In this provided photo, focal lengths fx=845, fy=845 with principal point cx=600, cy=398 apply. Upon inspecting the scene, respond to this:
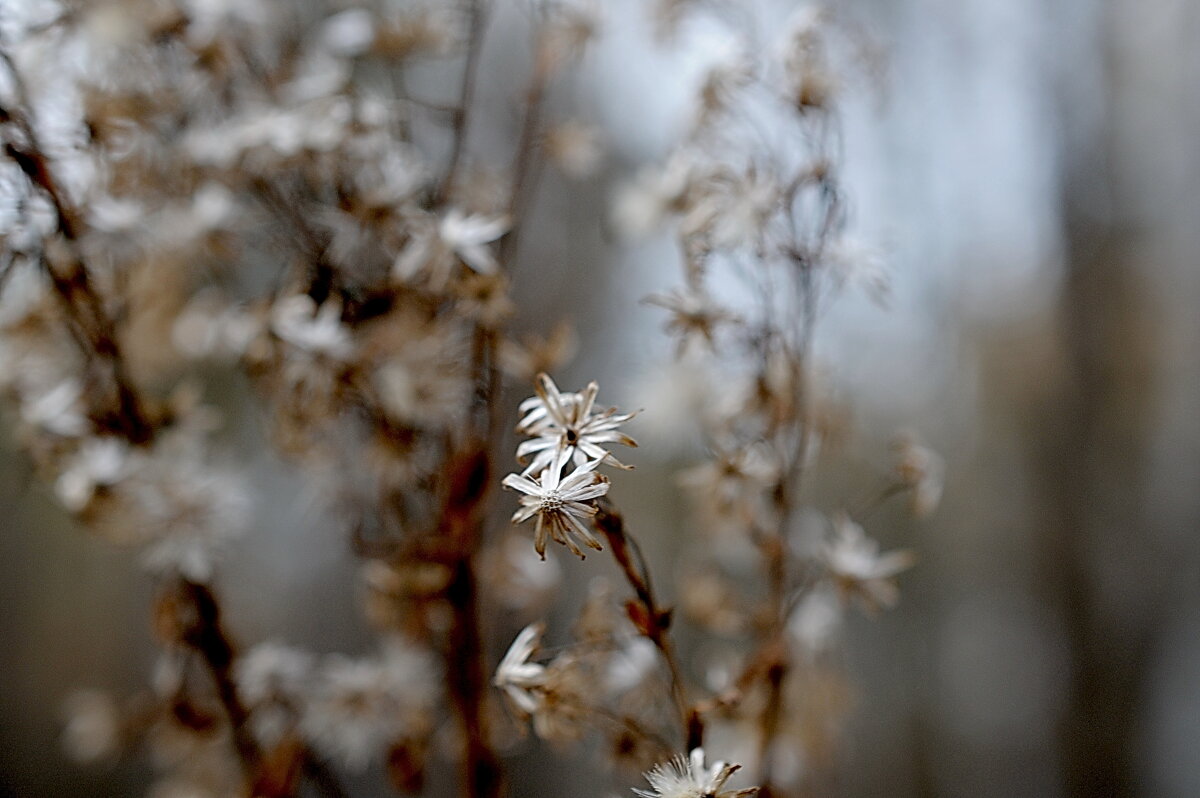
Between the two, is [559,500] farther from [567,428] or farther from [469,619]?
[469,619]

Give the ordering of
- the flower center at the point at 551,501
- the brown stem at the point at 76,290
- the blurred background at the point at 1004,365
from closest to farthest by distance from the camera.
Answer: the flower center at the point at 551,501, the brown stem at the point at 76,290, the blurred background at the point at 1004,365

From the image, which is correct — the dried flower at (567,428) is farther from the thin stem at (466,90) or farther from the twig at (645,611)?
the thin stem at (466,90)

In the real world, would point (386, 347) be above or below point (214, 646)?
above

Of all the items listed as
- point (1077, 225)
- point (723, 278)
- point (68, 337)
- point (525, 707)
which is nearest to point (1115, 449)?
point (1077, 225)

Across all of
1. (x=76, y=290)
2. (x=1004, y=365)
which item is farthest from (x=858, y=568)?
(x=1004, y=365)

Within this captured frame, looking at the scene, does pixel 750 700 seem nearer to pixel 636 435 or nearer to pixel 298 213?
pixel 636 435

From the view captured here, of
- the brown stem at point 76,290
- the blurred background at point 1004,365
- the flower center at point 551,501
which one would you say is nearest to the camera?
the flower center at point 551,501

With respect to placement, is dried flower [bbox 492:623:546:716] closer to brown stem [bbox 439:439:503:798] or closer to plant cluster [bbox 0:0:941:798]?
plant cluster [bbox 0:0:941:798]

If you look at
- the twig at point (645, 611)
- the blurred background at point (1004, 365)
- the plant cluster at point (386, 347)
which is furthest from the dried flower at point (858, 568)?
the blurred background at point (1004, 365)

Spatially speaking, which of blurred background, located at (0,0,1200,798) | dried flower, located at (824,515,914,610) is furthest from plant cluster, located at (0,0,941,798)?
blurred background, located at (0,0,1200,798)
